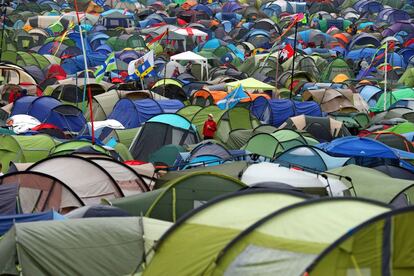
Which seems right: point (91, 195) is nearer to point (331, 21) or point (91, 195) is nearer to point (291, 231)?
point (291, 231)

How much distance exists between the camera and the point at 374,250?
8.05 meters

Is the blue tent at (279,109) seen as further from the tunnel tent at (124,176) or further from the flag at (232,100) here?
the tunnel tent at (124,176)

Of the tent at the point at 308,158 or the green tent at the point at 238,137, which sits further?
the green tent at the point at 238,137

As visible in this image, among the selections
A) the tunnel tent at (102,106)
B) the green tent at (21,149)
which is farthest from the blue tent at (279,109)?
the green tent at (21,149)

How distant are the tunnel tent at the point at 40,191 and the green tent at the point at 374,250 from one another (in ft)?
19.8

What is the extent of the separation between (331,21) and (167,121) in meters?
35.2

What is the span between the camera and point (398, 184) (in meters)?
14.3

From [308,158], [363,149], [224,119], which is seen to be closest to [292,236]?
[308,158]

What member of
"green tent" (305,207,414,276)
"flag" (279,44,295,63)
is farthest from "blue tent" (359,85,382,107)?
"green tent" (305,207,414,276)

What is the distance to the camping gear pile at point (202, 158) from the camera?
27.9 feet

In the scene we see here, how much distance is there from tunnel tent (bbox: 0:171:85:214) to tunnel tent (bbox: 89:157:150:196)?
1.27 m

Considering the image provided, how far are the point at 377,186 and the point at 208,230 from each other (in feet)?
19.7

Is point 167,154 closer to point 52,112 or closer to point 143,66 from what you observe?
point 143,66

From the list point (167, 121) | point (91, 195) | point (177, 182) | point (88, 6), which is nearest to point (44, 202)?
point (91, 195)
